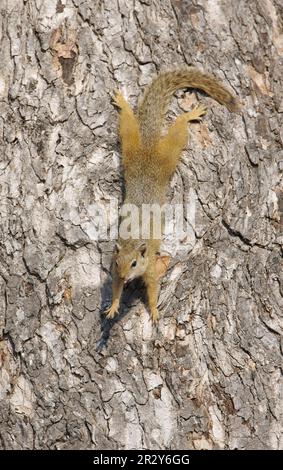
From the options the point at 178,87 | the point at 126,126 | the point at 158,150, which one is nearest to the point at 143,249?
the point at 158,150

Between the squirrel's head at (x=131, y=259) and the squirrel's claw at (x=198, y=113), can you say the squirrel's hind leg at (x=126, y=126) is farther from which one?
the squirrel's head at (x=131, y=259)

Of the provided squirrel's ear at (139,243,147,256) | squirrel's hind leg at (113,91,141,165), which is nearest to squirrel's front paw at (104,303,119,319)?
squirrel's ear at (139,243,147,256)

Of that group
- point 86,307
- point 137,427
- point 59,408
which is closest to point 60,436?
point 59,408

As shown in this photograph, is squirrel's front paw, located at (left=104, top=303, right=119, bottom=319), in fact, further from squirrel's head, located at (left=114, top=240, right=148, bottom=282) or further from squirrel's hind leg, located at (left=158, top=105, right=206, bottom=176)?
squirrel's hind leg, located at (left=158, top=105, right=206, bottom=176)

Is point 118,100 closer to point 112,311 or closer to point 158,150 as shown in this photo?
point 158,150

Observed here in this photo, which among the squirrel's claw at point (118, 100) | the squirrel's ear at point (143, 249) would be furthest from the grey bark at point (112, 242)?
the squirrel's ear at point (143, 249)

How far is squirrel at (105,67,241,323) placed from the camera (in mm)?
4309

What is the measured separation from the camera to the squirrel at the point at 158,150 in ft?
14.1

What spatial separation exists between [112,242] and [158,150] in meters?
0.68

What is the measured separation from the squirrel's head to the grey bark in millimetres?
88

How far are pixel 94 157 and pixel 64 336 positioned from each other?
1033 mm

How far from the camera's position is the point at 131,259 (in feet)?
14.1

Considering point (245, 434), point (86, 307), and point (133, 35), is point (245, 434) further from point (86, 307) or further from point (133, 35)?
point (133, 35)

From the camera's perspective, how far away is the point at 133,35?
4422mm
